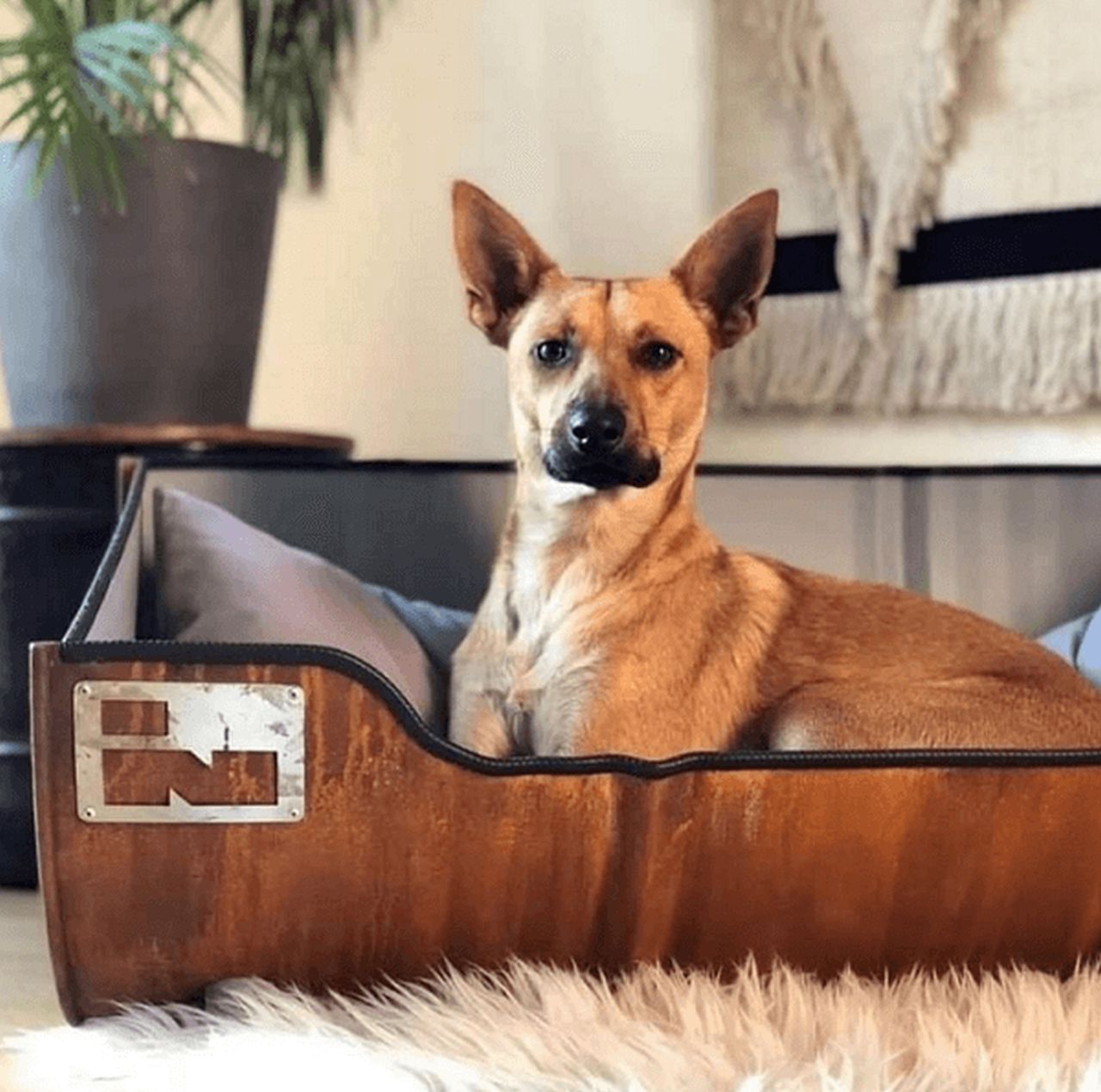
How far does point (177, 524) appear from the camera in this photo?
1466 mm

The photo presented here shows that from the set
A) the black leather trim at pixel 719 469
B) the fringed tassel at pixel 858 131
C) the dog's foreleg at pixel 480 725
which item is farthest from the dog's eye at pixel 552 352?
the fringed tassel at pixel 858 131

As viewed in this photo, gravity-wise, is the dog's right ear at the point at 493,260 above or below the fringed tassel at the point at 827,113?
below

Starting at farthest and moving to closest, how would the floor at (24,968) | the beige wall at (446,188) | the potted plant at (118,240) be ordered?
the beige wall at (446,188), the potted plant at (118,240), the floor at (24,968)

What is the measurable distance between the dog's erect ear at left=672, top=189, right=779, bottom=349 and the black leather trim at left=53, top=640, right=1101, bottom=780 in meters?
0.60

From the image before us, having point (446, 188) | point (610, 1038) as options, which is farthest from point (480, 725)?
point (446, 188)

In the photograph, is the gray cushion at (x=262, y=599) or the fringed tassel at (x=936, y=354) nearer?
the gray cushion at (x=262, y=599)

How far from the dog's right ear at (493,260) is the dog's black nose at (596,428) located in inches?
8.0

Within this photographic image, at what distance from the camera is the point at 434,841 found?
0.93 meters

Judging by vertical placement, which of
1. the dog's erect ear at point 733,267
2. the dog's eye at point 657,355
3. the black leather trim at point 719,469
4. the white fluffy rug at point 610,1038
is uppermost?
the dog's erect ear at point 733,267

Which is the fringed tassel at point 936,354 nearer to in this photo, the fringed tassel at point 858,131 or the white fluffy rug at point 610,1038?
the fringed tassel at point 858,131

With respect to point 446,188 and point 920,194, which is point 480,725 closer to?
point 920,194

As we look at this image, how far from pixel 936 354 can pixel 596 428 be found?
91cm

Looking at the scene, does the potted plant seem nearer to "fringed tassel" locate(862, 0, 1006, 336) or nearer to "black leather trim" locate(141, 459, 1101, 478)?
"black leather trim" locate(141, 459, 1101, 478)

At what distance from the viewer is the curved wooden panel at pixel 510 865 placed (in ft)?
2.99
